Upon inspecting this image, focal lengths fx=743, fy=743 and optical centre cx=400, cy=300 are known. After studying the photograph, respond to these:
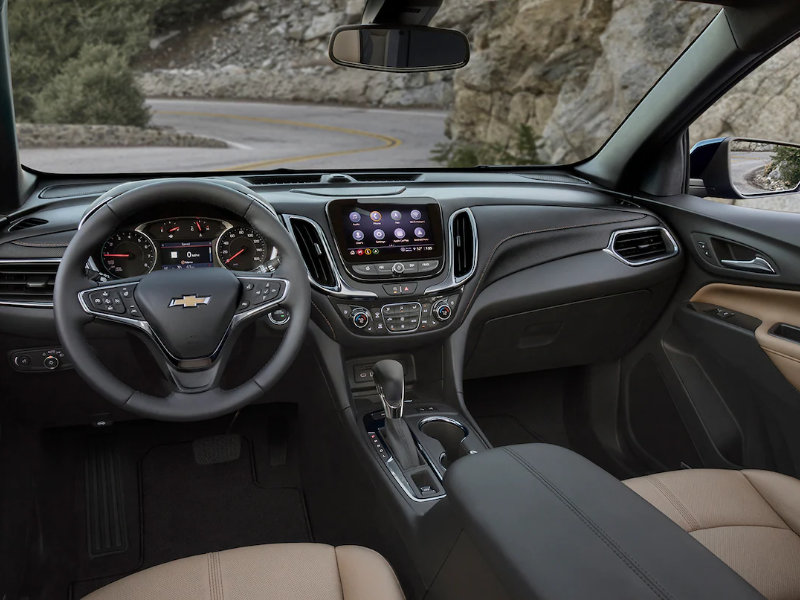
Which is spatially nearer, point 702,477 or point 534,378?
point 702,477

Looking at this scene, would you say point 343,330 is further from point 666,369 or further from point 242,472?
point 666,369

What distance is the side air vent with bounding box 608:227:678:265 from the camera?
2.75m

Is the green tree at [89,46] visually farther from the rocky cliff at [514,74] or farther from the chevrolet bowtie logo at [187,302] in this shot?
the chevrolet bowtie logo at [187,302]

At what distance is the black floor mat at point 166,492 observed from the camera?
253 centimetres

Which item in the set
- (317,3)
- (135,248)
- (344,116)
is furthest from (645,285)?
(317,3)

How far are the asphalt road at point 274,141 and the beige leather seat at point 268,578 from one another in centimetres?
147

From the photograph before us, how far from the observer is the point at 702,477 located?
1.96 m

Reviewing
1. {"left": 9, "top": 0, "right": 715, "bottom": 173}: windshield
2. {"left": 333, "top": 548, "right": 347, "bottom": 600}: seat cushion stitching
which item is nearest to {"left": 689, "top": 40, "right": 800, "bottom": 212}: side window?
{"left": 9, "top": 0, "right": 715, "bottom": 173}: windshield

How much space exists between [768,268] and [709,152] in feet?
1.95

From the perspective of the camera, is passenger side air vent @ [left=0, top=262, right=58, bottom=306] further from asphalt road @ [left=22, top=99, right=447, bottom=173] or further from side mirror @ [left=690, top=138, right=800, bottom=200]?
side mirror @ [left=690, top=138, right=800, bottom=200]

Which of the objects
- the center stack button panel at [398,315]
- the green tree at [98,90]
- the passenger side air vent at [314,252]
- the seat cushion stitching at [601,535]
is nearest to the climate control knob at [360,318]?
the center stack button panel at [398,315]

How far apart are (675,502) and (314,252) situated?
1.26 m

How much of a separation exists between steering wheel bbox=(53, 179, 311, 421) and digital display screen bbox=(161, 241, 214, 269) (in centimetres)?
17

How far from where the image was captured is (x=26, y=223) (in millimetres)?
2152
